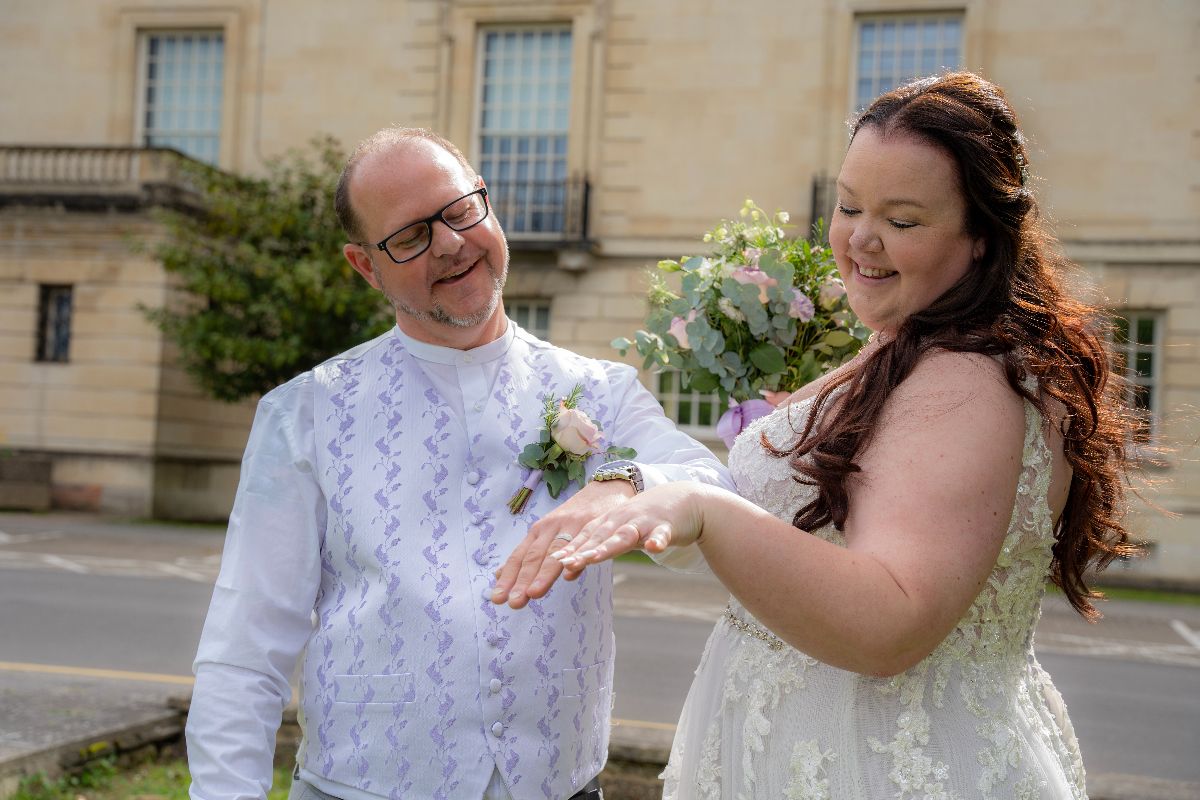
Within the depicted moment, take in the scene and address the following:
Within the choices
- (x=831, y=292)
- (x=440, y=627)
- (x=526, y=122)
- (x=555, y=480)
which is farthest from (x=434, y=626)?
(x=526, y=122)

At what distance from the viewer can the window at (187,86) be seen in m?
21.8

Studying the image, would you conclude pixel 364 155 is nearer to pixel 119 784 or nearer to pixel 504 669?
pixel 504 669

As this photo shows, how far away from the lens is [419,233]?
8.77ft

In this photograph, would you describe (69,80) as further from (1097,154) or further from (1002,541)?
(1002,541)

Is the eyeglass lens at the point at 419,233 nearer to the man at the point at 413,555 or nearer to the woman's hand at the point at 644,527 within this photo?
the man at the point at 413,555

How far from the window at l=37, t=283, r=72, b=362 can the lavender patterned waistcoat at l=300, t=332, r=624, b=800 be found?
2024 centimetres

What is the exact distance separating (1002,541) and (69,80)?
2337 cm

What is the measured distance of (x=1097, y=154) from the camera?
17938 mm

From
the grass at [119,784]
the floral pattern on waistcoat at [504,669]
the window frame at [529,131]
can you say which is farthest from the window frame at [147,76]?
the floral pattern on waistcoat at [504,669]

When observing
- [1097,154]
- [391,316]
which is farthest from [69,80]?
[1097,154]

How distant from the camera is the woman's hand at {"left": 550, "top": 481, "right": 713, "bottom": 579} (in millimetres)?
1683

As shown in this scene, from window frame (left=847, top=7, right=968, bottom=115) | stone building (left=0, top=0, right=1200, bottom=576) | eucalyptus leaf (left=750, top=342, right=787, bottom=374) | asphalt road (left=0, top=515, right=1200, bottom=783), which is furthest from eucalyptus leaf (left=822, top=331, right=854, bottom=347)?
window frame (left=847, top=7, right=968, bottom=115)

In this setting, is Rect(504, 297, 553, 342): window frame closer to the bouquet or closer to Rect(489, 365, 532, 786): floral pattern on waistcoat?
the bouquet

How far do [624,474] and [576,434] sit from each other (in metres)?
0.45
